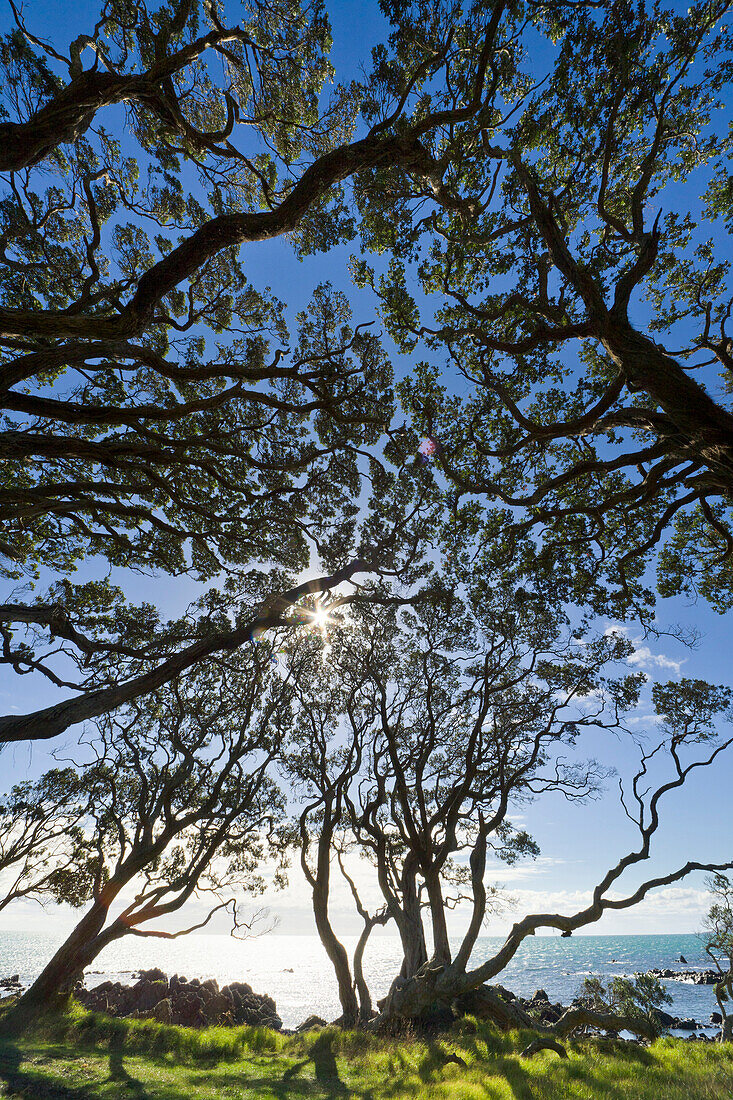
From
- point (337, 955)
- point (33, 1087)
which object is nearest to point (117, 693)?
point (33, 1087)

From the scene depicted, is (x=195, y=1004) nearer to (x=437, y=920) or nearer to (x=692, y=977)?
(x=437, y=920)

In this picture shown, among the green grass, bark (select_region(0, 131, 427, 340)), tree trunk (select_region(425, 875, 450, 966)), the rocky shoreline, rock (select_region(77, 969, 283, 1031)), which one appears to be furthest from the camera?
rock (select_region(77, 969, 283, 1031))

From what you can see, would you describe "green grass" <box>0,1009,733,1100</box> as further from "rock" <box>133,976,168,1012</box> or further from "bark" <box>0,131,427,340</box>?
"rock" <box>133,976,168,1012</box>

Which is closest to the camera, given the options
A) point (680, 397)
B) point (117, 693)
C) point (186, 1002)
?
point (680, 397)

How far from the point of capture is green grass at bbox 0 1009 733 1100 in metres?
7.12

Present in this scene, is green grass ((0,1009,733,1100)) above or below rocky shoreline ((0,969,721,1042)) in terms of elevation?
above

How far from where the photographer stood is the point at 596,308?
5.94 meters

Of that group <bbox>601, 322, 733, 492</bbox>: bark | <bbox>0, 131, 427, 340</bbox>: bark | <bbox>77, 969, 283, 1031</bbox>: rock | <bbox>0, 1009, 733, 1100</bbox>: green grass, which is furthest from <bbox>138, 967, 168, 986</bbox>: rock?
<bbox>601, 322, 733, 492</bbox>: bark

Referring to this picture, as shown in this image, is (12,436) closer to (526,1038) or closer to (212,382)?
(212,382)

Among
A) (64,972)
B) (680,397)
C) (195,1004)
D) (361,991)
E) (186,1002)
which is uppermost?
(680,397)

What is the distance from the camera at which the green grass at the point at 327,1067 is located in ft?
23.4

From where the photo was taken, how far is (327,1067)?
11.4 m

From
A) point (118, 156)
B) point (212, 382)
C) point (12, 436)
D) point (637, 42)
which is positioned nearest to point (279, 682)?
point (212, 382)

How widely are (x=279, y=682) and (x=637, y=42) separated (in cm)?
1844
